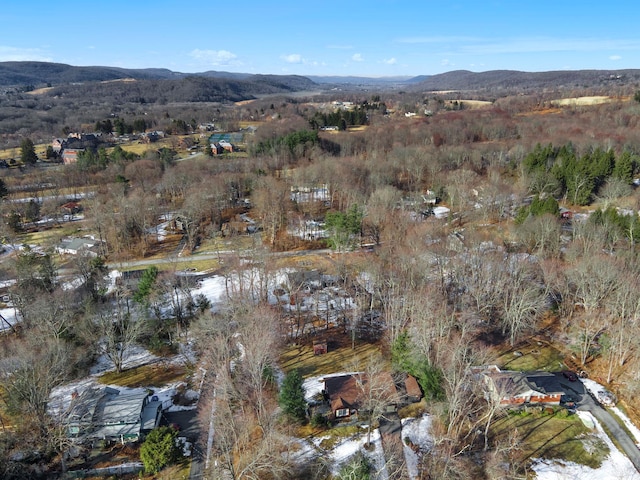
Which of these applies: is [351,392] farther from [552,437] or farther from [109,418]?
[109,418]

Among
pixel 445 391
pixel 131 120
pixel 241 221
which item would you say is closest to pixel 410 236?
pixel 445 391

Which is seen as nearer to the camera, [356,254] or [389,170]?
[356,254]

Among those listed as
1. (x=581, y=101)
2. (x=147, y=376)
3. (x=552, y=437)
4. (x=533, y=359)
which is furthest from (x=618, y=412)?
(x=581, y=101)

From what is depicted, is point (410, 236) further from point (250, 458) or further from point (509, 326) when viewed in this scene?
point (250, 458)

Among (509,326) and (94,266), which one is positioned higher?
(94,266)

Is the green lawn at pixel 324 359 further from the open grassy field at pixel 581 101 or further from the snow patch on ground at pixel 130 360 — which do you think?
the open grassy field at pixel 581 101

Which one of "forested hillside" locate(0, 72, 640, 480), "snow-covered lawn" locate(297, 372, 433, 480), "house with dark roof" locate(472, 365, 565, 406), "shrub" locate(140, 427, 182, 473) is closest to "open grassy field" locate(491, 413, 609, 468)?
"forested hillside" locate(0, 72, 640, 480)
